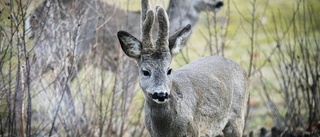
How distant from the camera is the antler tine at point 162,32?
610 cm

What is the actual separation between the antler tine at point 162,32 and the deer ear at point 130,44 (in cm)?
19

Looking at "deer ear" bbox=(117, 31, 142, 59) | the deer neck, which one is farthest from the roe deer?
the deer neck

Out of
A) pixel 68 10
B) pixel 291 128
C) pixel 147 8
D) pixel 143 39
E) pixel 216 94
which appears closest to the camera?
pixel 143 39

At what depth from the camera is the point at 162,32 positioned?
611 centimetres

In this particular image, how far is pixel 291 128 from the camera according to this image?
9.04 m

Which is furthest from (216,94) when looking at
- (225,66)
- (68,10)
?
(68,10)

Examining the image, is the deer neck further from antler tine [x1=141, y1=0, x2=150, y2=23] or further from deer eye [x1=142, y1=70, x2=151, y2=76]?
deer eye [x1=142, y1=70, x2=151, y2=76]

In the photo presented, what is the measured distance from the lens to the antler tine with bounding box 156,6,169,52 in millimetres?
6098

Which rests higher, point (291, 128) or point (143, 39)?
point (143, 39)

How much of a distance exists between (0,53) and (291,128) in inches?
162

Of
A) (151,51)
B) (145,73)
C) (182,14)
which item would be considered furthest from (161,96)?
(182,14)

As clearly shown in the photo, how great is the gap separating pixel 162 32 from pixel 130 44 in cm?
31

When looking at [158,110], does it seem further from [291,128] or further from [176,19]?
[176,19]

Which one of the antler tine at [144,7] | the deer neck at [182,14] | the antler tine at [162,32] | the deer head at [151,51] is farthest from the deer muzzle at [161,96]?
the deer neck at [182,14]
